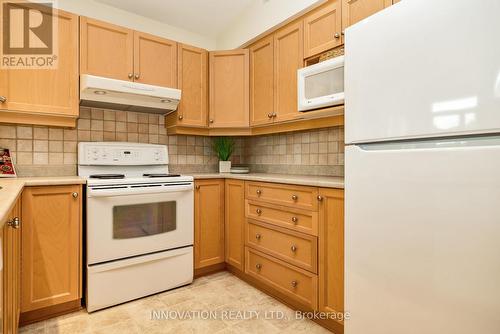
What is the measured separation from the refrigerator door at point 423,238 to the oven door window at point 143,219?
1.39 meters

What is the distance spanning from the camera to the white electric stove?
1.92 metres

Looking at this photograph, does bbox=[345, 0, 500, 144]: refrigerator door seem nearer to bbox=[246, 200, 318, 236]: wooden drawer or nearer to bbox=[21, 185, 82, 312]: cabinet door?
bbox=[246, 200, 318, 236]: wooden drawer

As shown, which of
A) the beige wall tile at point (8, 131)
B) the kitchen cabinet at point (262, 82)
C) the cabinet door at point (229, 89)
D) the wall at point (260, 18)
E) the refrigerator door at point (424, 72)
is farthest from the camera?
the cabinet door at point (229, 89)

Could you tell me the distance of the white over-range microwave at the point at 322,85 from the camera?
1758 mm

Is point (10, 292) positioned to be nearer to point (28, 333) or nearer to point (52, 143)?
point (28, 333)

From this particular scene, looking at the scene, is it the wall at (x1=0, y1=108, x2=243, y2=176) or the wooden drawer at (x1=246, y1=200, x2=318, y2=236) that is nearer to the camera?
the wooden drawer at (x1=246, y1=200, x2=318, y2=236)

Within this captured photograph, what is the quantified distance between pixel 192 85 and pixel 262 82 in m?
0.65

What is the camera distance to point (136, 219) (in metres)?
2.07

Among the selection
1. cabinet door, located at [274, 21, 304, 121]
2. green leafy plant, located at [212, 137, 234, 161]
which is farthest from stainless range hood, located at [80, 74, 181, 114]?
cabinet door, located at [274, 21, 304, 121]

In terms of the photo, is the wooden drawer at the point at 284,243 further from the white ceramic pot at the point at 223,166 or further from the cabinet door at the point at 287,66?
the cabinet door at the point at 287,66

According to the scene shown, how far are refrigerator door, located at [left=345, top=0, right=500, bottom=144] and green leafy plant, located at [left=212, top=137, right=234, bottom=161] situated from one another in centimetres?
177

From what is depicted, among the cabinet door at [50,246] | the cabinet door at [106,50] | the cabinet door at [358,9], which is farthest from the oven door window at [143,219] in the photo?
the cabinet door at [358,9]

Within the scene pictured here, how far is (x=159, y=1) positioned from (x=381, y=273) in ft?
8.63

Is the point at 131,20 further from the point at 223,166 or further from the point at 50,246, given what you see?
the point at 50,246
